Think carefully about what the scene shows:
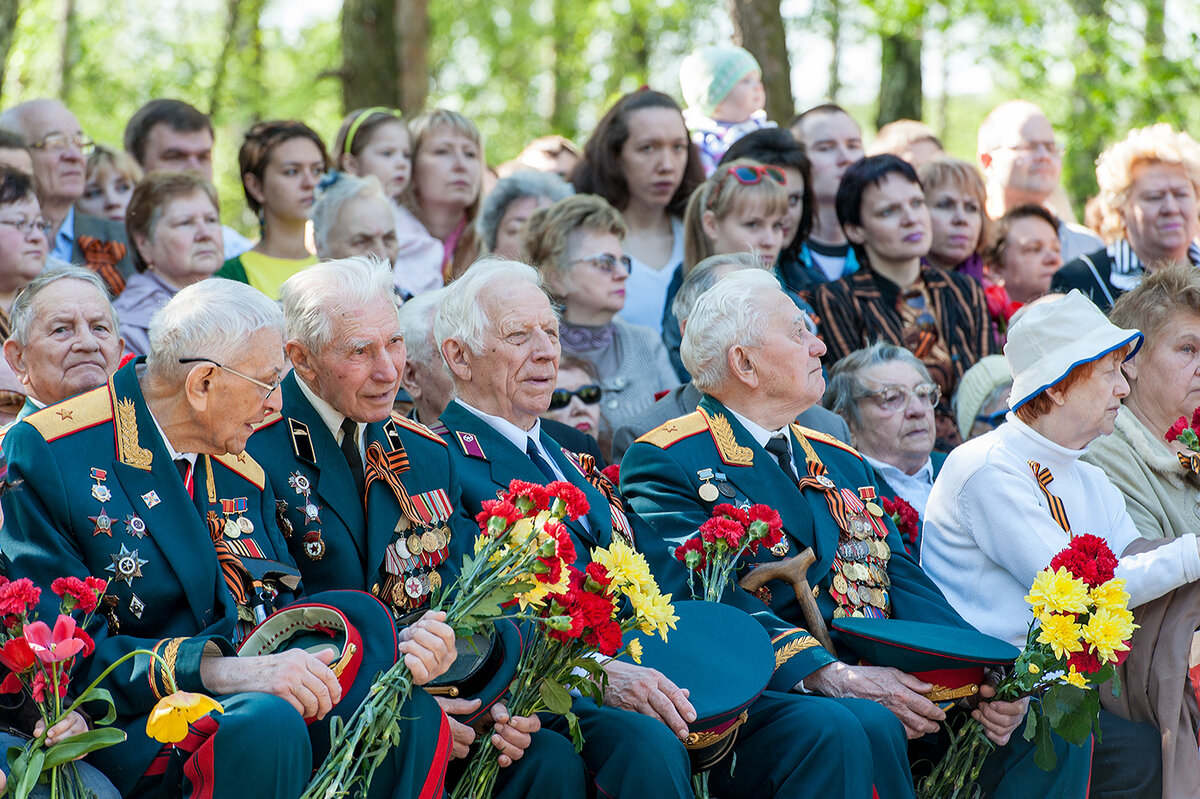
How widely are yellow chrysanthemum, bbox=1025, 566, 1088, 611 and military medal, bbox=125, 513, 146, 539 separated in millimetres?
2283

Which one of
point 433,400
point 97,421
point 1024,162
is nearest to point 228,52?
point 1024,162

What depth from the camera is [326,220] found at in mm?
5812

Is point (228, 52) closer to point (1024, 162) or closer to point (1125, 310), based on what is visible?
point (1024, 162)

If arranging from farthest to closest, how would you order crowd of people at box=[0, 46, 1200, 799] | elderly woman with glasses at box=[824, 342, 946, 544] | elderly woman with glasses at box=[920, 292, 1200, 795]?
elderly woman with glasses at box=[824, 342, 946, 544], elderly woman with glasses at box=[920, 292, 1200, 795], crowd of people at box=[0, 46, 1200, 799]

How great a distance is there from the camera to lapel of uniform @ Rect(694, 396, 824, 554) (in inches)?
160

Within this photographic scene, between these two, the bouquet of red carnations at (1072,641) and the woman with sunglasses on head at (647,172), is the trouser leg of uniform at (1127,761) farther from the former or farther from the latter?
the woman with sunglasses on head at (647,172)

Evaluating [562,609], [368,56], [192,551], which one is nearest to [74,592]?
[192,551]

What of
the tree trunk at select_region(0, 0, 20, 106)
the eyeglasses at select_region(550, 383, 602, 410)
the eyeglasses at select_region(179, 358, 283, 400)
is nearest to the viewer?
the eyeglasses at select_region(179, 358, 283, 400)

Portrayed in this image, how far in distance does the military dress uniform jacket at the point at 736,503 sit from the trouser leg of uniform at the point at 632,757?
1.96ft

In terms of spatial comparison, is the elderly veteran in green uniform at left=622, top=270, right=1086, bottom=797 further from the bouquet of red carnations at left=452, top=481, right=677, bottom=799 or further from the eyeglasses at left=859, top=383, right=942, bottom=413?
the eyeglasses at left=859, top=383, right=942, bottom=413

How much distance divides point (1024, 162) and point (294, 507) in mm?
5558

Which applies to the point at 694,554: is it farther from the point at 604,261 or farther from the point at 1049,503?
the point at 604,261

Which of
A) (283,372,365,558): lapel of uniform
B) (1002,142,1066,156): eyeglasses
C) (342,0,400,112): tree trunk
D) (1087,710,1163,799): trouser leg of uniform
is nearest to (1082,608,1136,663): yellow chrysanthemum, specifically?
(1087,710,1163,799): trouser leg of uniform

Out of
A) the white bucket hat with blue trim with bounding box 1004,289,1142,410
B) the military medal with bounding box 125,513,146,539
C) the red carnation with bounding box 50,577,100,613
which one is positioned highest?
the white bucket hat with blue trim with bounding box 1004,289,1142,410
